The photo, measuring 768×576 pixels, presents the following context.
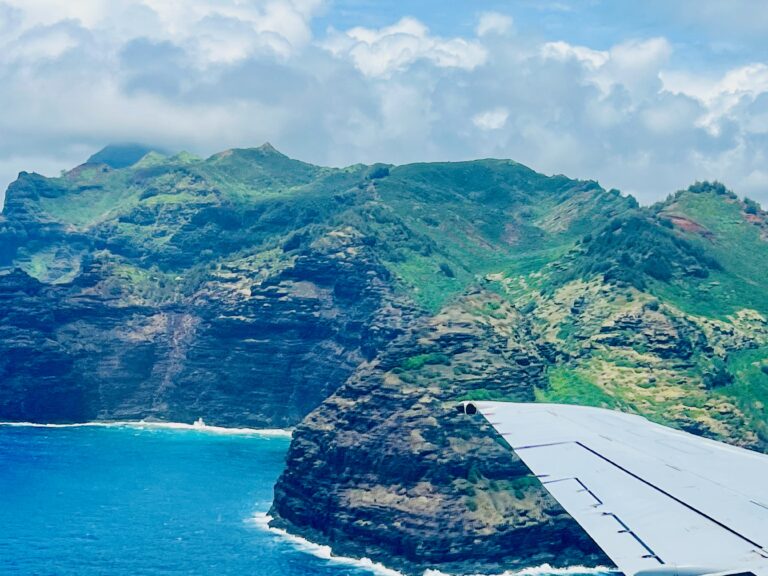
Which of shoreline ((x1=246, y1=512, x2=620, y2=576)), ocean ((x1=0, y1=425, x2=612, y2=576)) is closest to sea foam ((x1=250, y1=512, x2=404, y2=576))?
shoreline ((x1=246, y1=512, x2=620, y2=576))

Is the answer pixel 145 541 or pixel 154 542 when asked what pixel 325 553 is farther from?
pixel 145 541

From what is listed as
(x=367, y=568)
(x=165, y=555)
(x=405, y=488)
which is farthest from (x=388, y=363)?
(x=165, y=555)

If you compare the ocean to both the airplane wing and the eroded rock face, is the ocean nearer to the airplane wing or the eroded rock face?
the eroded rock face

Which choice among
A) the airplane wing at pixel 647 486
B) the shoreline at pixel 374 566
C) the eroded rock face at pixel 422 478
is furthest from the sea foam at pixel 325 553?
the airplane wing at pixel 647 486

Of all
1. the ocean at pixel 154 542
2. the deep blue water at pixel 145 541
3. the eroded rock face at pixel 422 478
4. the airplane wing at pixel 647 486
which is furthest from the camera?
the eroded rock face at pixel 422 478

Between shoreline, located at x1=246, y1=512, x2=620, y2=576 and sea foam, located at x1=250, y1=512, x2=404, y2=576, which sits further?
sea foam, located at x1=250, y1=512, x2=404, y2=576

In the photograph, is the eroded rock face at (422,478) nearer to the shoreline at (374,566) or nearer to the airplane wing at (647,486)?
the shoreline at (374,566)
